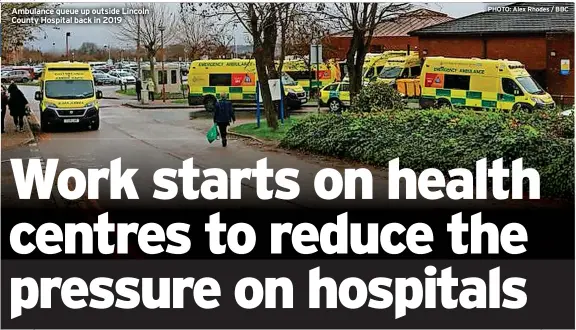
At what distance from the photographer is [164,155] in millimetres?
14883

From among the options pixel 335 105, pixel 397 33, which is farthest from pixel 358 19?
pixel 335 105

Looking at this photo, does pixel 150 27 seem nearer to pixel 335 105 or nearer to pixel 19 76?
pixel 19 76

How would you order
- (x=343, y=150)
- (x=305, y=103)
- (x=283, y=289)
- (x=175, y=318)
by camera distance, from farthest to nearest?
(x=305, y=103) → (x=343, y=150) → (x=283, y=289) → (x=175, y=318)

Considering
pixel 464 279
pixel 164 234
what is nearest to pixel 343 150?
pixel 164 234

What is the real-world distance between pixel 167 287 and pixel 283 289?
38.1 inches

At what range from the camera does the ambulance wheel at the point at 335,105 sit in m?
24.0

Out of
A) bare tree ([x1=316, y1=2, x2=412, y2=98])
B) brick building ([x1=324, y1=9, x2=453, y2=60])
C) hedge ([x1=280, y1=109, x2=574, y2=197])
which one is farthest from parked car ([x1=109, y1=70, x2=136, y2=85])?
hedge ([x1=280, y1=109, x2=574, y2=197])

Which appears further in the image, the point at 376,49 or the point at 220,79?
the point at 220,79

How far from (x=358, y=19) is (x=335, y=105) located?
17.6 feet

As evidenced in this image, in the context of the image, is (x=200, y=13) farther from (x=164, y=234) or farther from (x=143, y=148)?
(x=164, y=234)

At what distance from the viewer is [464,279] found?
24.8 ft

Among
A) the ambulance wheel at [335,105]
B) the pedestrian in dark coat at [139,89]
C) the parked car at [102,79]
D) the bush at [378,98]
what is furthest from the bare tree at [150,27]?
the ambulance wheel at [335,105]

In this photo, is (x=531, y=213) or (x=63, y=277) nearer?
(x=63, y=277)

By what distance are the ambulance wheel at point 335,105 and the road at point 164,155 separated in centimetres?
453
